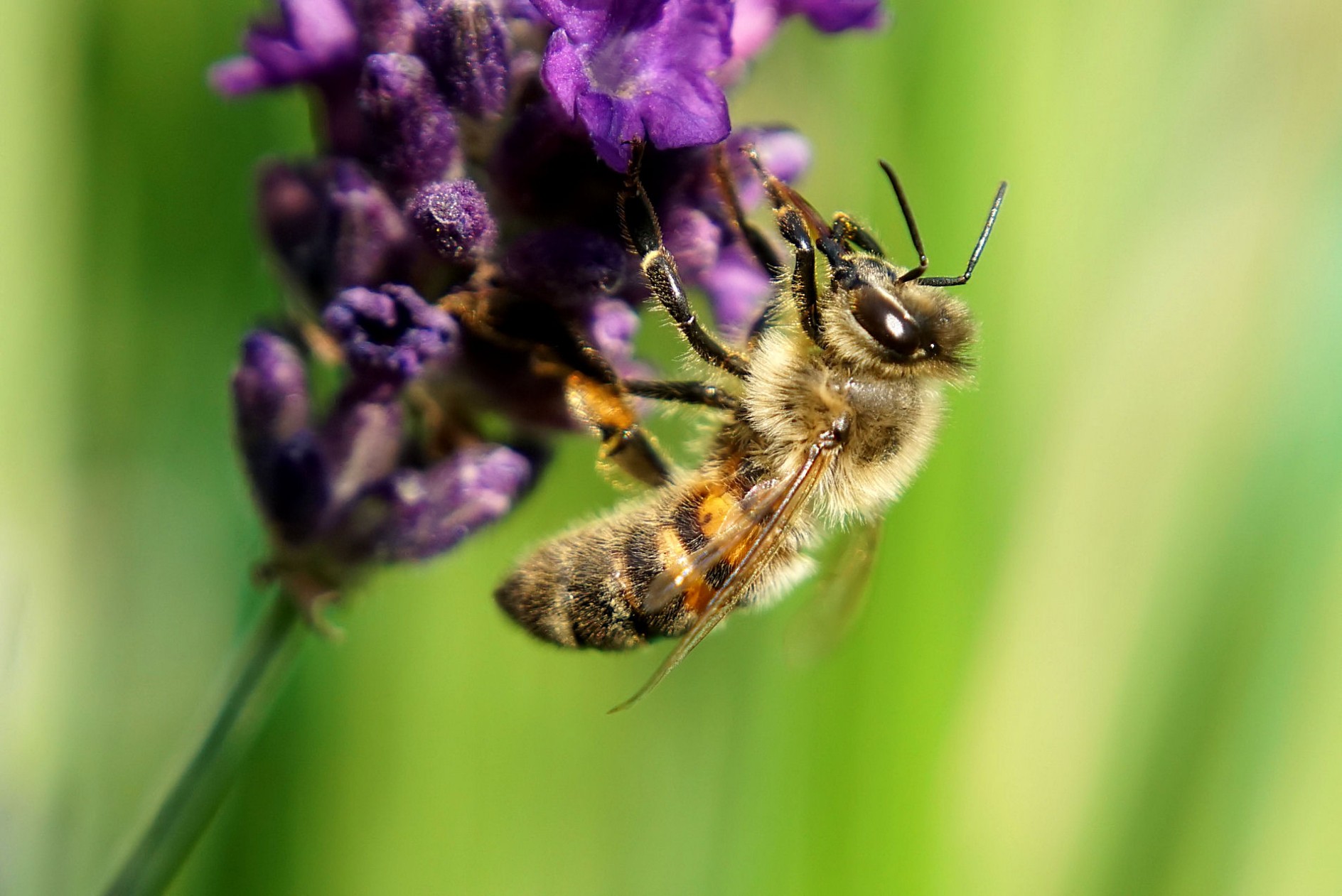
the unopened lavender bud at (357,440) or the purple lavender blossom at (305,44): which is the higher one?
the purple lavender blossom at (305,44)

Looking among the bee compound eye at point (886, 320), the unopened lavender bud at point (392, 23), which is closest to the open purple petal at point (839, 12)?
the bee compound eye at point (886, 320)

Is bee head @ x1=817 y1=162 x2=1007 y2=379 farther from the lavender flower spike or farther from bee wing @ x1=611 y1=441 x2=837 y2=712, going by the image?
the lavender flower spike

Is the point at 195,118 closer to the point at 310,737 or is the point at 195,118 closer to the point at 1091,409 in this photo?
the point at 310,737

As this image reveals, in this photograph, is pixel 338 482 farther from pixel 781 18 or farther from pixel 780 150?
pixel 781 18

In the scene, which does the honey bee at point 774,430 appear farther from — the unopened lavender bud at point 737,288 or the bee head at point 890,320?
the unopened lavender bud at point 737,288

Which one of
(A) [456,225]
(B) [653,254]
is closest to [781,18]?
(B) [653,254]

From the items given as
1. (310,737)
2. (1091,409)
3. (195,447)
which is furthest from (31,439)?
(1091,409)

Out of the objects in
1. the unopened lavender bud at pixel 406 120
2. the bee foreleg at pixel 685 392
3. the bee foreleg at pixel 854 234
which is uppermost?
the unopened lavender bud at pixel 406 120
